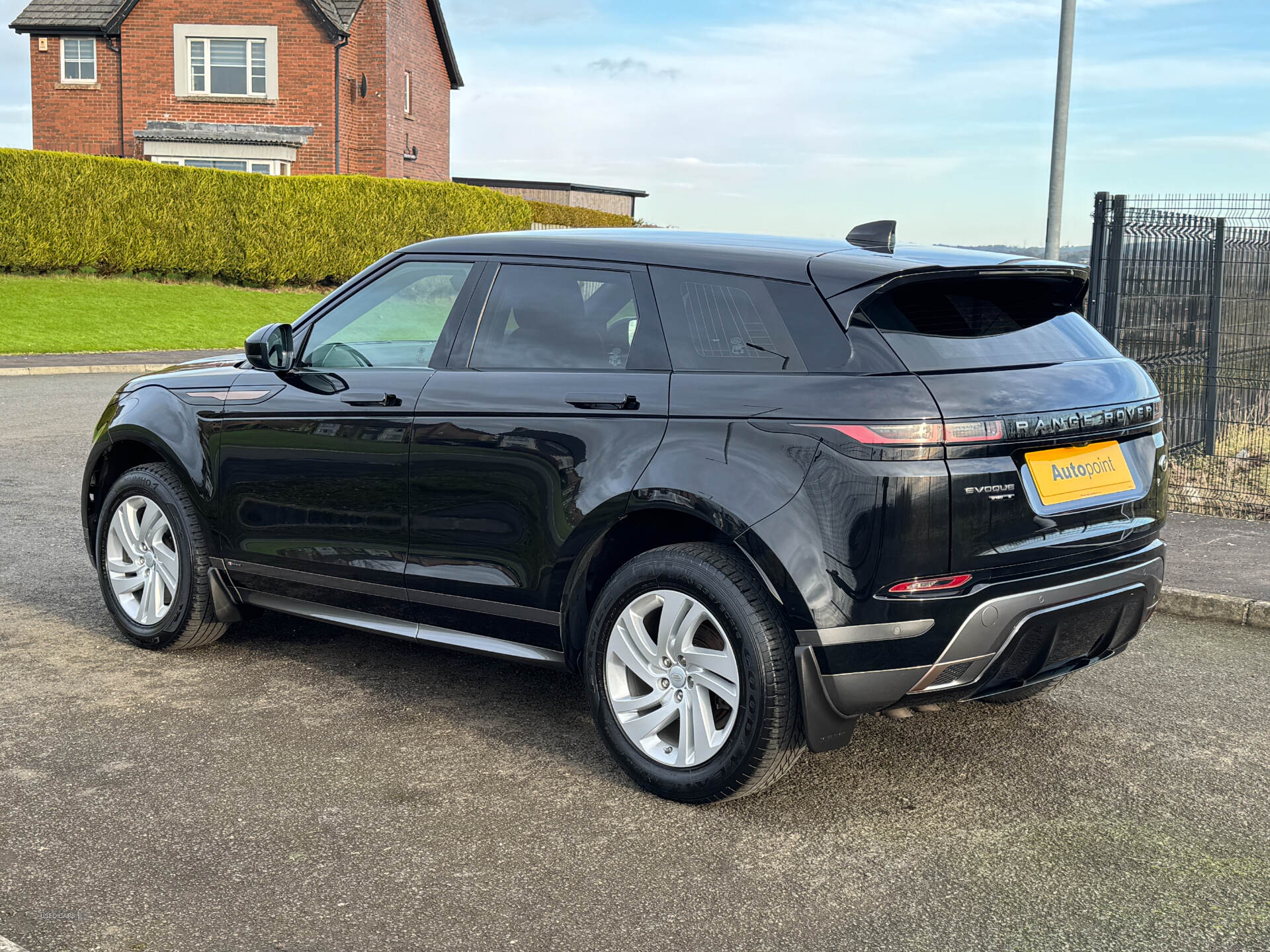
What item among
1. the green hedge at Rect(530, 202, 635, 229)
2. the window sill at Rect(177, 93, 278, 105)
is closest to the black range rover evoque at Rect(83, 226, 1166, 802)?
the window sill at Rect(177, 93, 278, 105)

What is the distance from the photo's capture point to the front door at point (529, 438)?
14.0ft

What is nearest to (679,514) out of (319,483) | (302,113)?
(319,483)

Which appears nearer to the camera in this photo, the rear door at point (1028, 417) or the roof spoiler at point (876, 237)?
the rear door at point (1028, 417)

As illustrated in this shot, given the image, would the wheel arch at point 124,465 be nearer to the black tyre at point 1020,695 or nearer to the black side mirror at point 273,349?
the black side mirror at point 273,349

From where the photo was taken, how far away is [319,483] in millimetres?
5098

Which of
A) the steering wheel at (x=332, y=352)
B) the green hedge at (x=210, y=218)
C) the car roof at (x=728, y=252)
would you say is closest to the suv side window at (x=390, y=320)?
the steering wheel at (x=332, y=352)

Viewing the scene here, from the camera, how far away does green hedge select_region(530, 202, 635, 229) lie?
45.4m

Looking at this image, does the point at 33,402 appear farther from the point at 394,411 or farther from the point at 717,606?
the point at 717,606

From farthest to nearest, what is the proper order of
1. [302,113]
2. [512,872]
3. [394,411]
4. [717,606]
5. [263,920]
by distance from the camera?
[302,113] → [394,411] → [717,606] → [512,872] → [263,920]

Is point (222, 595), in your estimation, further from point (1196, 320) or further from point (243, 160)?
point (243, 160)

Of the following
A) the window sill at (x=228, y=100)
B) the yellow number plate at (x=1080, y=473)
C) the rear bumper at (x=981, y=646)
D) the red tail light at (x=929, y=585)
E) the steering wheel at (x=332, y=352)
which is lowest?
the rear bumper at (x=981, y=646)

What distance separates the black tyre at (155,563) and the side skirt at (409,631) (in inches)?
10.0

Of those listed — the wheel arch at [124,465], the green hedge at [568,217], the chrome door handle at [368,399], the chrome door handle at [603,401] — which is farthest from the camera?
the green hedge at [568,217]

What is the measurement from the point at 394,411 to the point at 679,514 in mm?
1241
